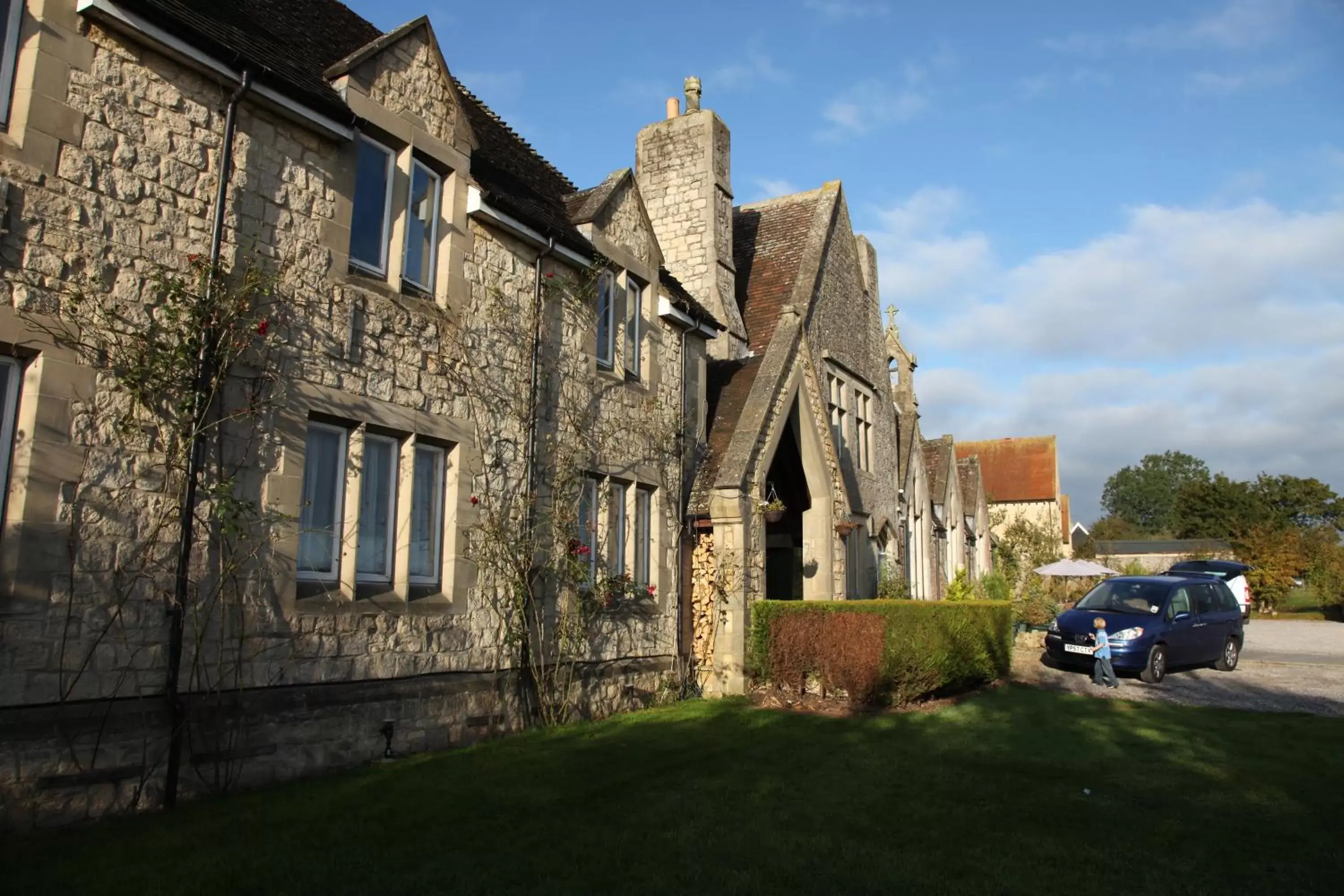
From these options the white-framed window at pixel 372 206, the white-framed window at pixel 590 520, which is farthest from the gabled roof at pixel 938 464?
the white-framed window at pixel 372 206

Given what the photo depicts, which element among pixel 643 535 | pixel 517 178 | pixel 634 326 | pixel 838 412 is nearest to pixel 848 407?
pixel 838 412

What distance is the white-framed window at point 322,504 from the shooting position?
8.28 m

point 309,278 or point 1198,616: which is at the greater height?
point 309,278

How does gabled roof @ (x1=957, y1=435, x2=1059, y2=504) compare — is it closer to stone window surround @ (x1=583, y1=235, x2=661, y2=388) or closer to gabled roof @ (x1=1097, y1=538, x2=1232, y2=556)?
gabled roof @ (x1=1097, y1=538, x2=1232, y2=556)

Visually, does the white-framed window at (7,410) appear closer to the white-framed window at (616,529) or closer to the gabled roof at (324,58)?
the gabled roof at (324,58)

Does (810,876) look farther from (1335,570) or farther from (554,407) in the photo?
(1335,570)

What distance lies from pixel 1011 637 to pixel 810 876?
534 inches

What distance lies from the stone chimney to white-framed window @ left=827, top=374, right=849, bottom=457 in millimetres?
3606

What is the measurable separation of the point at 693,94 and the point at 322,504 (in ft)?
47.5

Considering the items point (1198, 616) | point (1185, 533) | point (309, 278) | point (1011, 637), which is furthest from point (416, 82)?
point (1185, 533)

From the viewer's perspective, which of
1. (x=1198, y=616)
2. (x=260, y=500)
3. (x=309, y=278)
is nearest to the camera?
(x=260, y=500)

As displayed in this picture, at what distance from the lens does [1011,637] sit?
1777 centimetres

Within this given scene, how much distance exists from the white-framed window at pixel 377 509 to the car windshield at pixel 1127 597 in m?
12.8

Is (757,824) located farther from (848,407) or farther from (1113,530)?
(1113,530)
